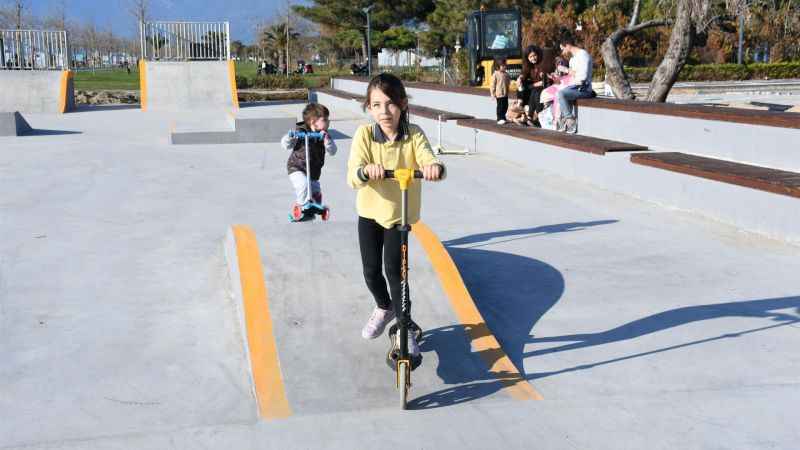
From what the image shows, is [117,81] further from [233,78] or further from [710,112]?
[710,112]

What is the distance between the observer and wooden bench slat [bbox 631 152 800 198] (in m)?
7.52

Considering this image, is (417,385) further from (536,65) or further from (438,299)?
(536,65)

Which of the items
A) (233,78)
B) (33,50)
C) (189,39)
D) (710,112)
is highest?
(189,39)

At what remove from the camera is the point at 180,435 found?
→ 3918 millimetres

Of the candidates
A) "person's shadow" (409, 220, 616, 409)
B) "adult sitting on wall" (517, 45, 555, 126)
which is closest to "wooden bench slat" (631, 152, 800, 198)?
"person's shadow" (409, 220, 616, 409)

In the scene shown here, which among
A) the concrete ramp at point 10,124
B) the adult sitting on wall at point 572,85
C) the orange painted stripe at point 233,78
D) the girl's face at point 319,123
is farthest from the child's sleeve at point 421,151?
the orange painted stripe at point 233,78

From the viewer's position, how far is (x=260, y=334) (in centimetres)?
482

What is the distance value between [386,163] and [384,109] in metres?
0.30

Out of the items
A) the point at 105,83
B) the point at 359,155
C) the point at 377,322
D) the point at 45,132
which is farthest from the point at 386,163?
the point at 105,83

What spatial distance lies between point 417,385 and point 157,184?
7.60 meters

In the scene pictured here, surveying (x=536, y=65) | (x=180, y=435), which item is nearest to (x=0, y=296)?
(x=180, y=435)

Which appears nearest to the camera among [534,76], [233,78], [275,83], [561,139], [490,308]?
[490,308]

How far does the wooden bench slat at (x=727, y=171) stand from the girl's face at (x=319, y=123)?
3908mm

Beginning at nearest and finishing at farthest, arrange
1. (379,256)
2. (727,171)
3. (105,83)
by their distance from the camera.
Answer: (379,256)
(727,171)
(105,83)
